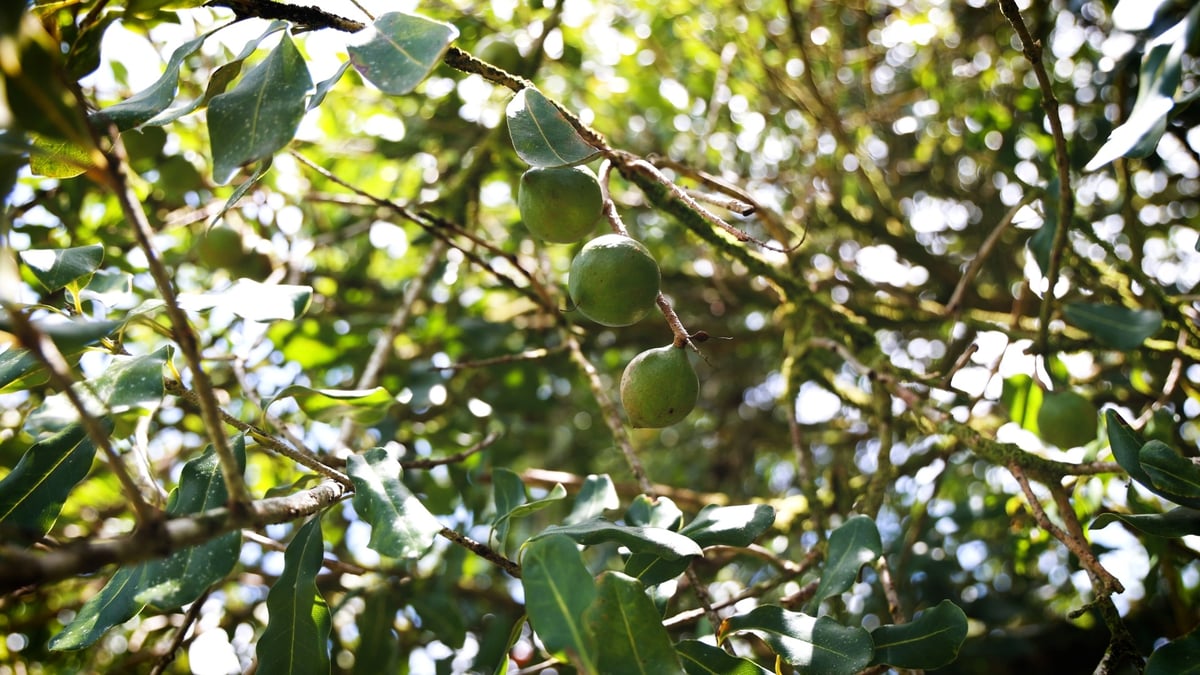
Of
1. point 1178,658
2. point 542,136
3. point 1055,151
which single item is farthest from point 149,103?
point 1178,658

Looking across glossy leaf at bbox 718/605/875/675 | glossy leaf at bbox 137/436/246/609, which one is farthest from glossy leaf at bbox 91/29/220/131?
glossy leaf at bbox 718/605/875/675

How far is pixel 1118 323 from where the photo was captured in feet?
4.32

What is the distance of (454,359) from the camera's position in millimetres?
2387

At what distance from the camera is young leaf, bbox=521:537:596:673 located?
0.77 meters

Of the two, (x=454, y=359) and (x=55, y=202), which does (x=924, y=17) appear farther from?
(x=55, y=202)

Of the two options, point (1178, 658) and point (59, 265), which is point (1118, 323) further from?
point (59, 265)

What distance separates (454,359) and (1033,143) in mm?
1889

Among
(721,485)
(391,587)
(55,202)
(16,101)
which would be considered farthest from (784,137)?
(16,101)

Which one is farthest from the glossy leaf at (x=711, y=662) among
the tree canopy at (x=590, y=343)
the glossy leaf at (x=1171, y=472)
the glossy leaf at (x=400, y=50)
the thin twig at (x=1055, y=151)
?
the thin twig at (x=1055, y=151)

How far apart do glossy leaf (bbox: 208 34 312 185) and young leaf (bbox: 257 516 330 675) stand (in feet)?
1.53

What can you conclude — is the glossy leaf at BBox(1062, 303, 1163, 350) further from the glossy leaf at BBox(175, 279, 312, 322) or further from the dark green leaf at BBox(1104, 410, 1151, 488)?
the glossy leaf at BBox(175, 279, 312, 322)

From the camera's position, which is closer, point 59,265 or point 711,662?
point 711,662

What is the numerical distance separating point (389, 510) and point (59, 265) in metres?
0.65

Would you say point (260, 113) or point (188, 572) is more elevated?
point (260, 113)
